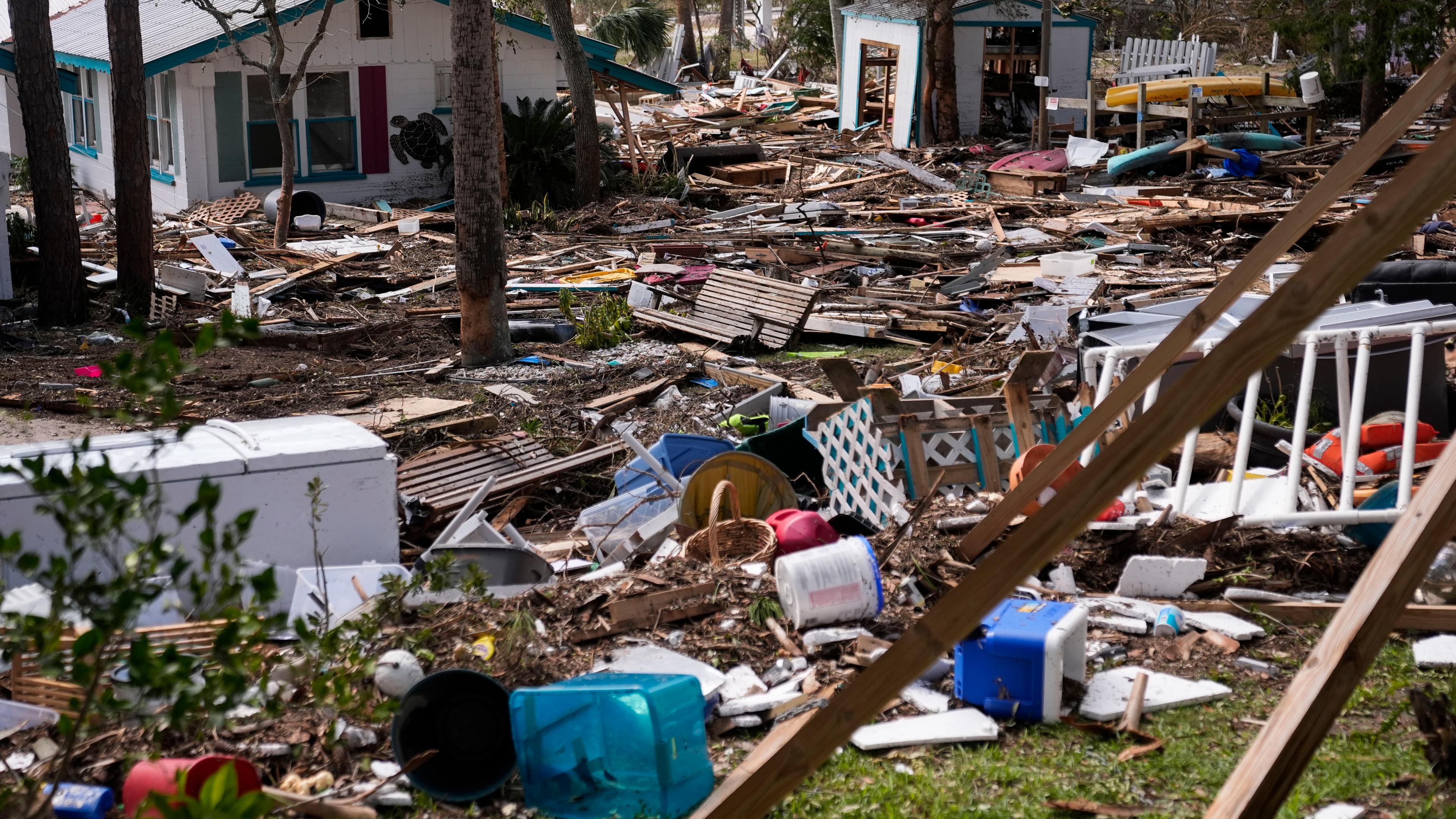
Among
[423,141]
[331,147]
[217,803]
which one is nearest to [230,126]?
[331,147]

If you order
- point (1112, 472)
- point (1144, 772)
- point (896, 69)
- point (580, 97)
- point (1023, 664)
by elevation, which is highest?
point (896, 69)

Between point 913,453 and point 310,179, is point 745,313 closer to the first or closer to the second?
point 913,453

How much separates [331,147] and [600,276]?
8.51 meters

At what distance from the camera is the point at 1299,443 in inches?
255

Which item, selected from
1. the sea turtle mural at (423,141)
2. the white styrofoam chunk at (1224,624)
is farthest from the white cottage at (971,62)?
the white styrofoam chunk at (1224,624)

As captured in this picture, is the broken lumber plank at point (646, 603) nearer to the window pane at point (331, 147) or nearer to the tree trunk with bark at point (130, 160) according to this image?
the tree trunk with bark at point (130, 160)

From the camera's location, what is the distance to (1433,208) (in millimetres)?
2432

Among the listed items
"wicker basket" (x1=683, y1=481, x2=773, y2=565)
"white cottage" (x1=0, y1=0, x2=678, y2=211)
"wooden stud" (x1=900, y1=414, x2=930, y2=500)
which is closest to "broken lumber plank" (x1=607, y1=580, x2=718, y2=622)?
"wicker basket" (x1=683, y1=481, x2=773, y2=565)

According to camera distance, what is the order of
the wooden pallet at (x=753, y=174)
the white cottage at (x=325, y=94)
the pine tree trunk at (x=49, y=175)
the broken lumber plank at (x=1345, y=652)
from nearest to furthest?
1. the broken lumber plank at (x=1345, y=652)
2. the pine tree trunk at (x=49, y=175)
3. the white cottage at (x=325, y=94)
4. the wooden pallet at (x=753, y=174)

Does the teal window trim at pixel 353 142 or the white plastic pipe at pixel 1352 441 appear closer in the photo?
the white plastic pipe at pixel 1352 441

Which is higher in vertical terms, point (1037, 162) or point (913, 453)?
point (1037, 162)

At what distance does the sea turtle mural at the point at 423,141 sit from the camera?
868 inches

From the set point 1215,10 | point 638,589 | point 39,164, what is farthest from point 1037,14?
point 638,589

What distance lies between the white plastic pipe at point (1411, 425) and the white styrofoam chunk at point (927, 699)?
6.92ft
